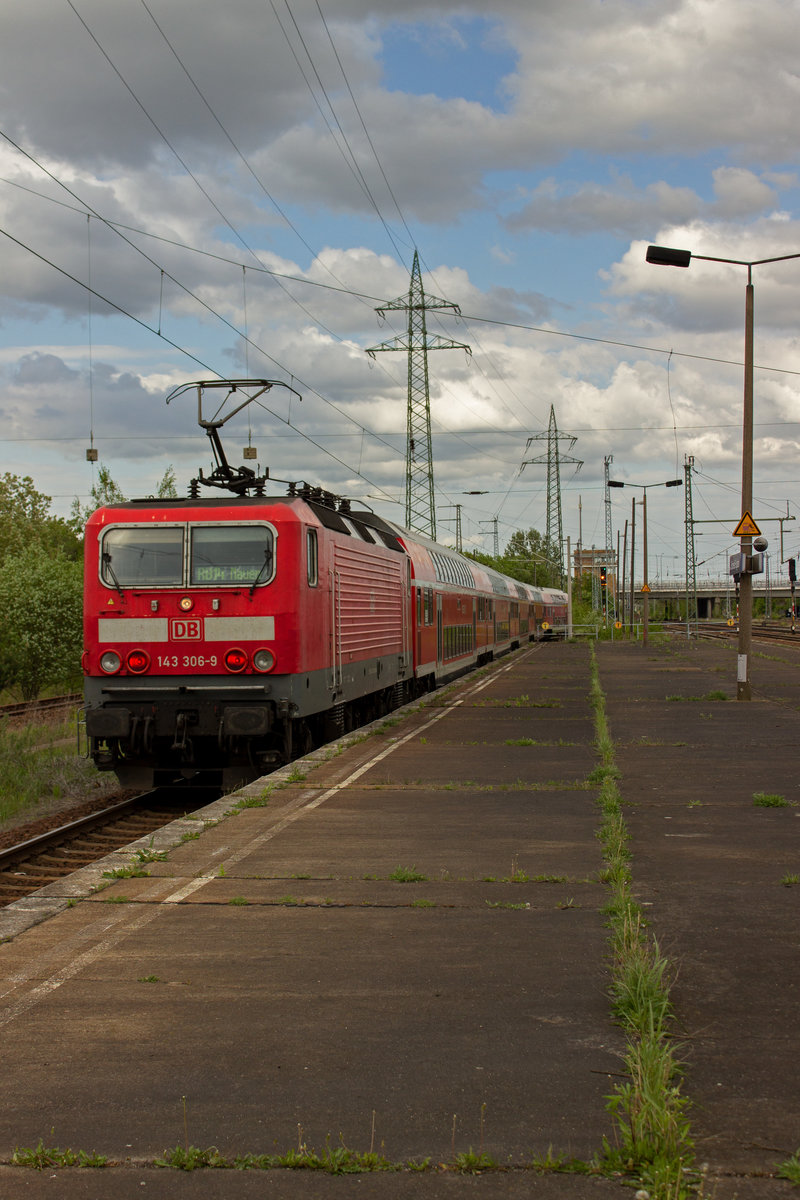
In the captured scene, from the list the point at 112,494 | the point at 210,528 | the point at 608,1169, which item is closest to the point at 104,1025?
the point at 608,1169

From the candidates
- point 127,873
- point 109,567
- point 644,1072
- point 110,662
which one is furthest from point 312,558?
point 644,1072

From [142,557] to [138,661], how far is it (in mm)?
1180

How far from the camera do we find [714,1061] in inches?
171

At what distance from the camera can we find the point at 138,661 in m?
12.7

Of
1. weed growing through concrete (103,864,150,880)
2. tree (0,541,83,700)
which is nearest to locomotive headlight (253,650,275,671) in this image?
weed growing through concrete (103,864,150,880)

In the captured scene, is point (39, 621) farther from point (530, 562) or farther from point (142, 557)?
point (530, 562)

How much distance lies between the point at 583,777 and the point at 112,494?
37983 millimetres

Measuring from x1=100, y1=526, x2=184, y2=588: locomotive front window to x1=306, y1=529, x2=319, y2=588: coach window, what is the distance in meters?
1.39

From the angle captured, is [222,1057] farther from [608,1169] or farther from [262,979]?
[608,1169]

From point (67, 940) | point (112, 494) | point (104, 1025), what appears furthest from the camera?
point (112, 494)

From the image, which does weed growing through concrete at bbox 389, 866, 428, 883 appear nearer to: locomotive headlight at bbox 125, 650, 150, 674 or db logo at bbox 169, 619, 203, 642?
db logo at bbox 169, 619, 203, 642

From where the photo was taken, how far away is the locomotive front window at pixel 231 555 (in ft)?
42.0

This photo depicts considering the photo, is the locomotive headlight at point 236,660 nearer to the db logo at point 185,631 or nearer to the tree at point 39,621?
the db logo at point 185,631

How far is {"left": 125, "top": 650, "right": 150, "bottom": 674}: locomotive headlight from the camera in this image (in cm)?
1270
